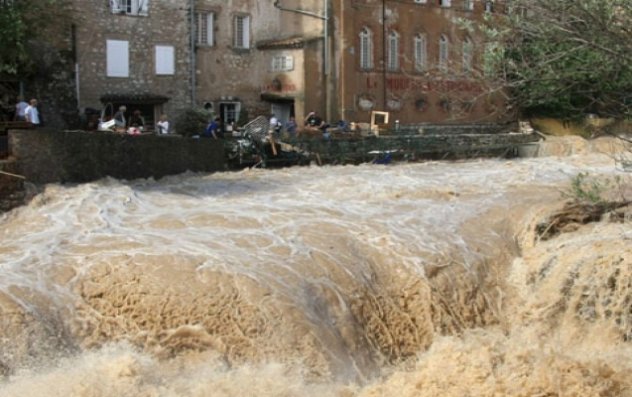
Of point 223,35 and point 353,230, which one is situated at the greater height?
point 223,35

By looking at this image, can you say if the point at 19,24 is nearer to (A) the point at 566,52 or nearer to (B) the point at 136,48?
(B) the point at 136,48

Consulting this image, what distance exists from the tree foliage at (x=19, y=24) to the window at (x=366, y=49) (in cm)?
1177

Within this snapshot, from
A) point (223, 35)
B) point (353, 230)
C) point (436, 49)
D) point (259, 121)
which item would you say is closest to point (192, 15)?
point (223, 35)

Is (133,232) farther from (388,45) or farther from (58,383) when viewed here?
(388,45)

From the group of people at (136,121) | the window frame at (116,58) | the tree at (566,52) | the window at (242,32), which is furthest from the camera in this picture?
the window at (242,32)

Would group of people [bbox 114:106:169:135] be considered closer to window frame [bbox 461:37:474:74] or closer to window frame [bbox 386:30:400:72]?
window frame [bbox 386:30:400:72]

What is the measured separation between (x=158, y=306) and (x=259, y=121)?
22.6 meters

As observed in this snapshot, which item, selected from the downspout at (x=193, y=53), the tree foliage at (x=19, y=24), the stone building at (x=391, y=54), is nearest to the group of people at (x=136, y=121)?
the downspout at (x=193, y=53)

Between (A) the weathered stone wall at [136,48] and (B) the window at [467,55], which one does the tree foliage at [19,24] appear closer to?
(A) the weathered stone wall at [136,48]

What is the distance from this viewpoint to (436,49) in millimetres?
35312

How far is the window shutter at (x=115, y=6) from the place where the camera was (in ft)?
96.6

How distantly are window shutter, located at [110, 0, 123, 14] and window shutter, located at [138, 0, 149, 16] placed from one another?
0.68m

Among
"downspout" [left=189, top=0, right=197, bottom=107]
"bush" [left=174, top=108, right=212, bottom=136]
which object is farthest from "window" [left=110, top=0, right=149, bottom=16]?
"bush" [left=174, top=108, right=212, bottom=136]

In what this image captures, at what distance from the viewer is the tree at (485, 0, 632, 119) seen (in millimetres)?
8375
